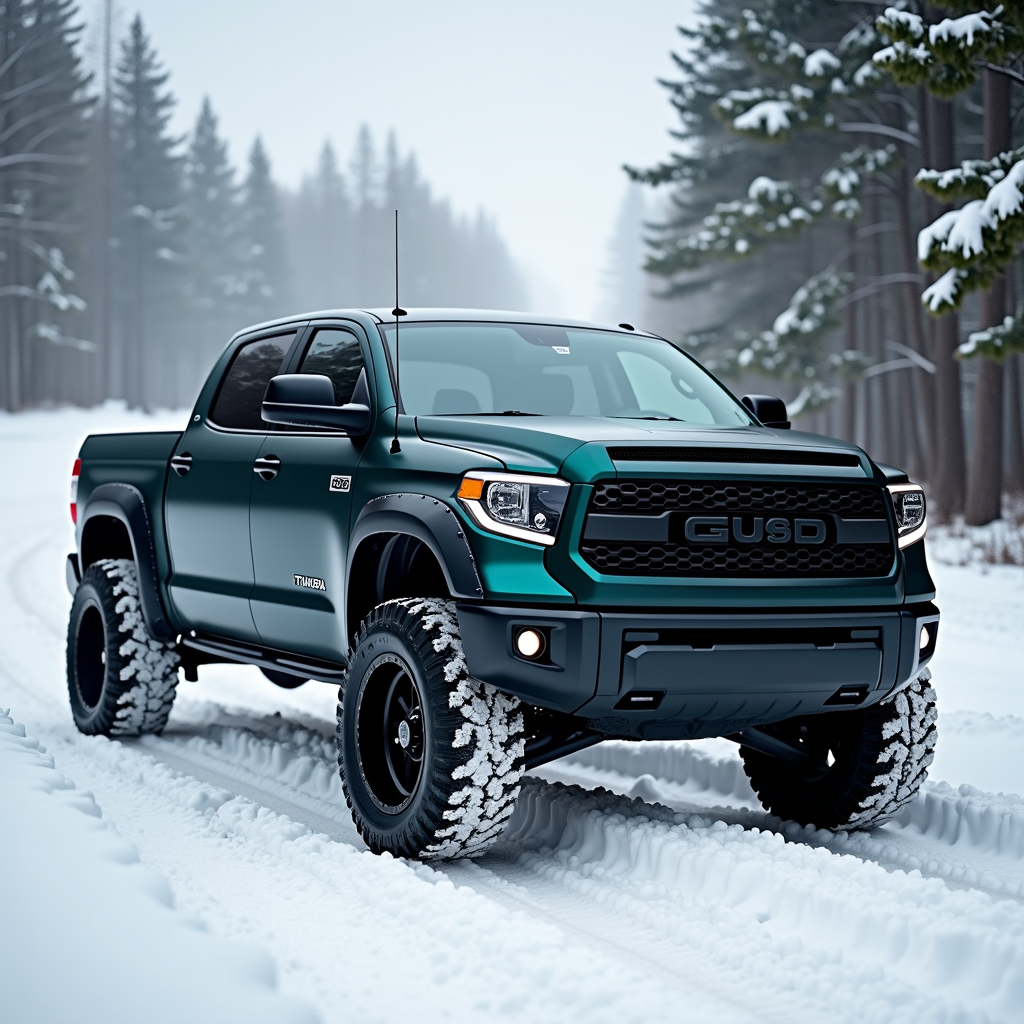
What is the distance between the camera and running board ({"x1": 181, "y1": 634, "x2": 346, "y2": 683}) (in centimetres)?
541

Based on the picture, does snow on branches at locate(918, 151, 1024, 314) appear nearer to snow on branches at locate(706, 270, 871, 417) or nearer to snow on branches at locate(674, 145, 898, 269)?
snow on branches at locate(674, 145, 898, 269)

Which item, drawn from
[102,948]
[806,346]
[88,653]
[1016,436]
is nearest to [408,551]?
[102,948]

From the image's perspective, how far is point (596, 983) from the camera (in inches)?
129

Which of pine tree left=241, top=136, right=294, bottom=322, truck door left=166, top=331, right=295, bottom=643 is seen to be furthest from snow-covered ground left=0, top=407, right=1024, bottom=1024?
pine tree left=241, top=136, right=294, bottom=322

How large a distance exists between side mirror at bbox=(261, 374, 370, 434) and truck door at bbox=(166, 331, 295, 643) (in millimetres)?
857

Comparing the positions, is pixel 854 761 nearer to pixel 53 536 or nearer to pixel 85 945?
pixel 85 945

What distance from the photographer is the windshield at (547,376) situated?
5.36 metres

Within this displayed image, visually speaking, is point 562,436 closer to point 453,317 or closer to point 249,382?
point 453,317

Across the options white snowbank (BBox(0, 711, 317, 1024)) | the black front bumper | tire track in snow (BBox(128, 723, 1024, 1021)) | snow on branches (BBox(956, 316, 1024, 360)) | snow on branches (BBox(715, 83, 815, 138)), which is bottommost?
tire track in snow (BBox(128, 723, 1024, 1021))

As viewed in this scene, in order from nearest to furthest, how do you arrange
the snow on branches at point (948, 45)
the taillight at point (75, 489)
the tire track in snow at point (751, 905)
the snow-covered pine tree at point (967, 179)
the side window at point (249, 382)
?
the tire track in snow at point (751, 905)
the side window at point (249, 382)
the taillight at point (75, 489)
the snow-covered pine tree at point (967, 179)
the snow on branches at point (948, 45)

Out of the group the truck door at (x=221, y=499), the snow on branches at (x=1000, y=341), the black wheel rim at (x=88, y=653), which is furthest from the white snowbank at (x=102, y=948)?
the snow on branches at (x=1000, y=341)

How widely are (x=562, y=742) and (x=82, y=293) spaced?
60.9 m

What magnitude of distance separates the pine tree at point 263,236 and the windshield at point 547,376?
72388mm

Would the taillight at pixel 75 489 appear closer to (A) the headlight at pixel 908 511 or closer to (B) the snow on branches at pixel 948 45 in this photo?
(A) the headlight at pixel 908 511
